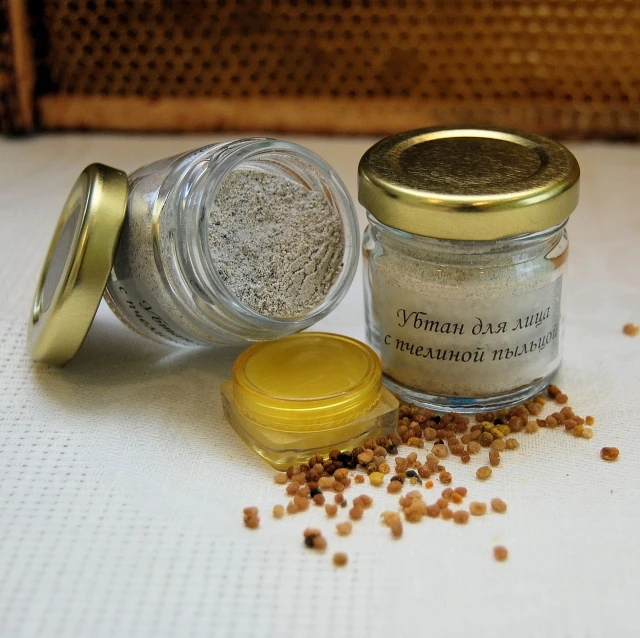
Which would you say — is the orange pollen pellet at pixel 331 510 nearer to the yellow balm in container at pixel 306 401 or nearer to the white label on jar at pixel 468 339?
the yellow balm in container at pixel 306 401

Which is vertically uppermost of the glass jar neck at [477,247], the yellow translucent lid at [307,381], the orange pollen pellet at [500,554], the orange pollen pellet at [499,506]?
the glass jar neck at [477,247]

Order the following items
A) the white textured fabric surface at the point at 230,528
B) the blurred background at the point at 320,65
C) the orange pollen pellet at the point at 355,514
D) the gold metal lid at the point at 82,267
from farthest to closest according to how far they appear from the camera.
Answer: the blurred background at the point at 320,65, the gold metal lid at the point at 82,267, the orange pollen pellet at the point at 355,514, the white textured fabric surface at the point at 230,528

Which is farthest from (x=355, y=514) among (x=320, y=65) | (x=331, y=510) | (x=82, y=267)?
(x=320, y=65)

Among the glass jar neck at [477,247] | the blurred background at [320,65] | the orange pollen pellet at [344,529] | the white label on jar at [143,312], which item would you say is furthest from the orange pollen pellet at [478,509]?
the blurred background at [320,65]

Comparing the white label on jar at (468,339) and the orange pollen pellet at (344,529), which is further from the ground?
the white label on jar at (468,339)

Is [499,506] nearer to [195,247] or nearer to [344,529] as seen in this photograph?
[344,529]

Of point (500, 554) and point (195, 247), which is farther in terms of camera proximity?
point (195, 247)

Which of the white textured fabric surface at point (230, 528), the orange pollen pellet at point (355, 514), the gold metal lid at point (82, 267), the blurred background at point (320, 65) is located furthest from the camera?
the blurred background at point (320, 65)

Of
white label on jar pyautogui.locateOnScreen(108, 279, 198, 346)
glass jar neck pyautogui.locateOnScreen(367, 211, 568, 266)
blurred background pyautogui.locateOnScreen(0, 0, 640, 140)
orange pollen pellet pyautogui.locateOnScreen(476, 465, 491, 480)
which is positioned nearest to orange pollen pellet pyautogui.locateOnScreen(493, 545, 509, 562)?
orange pollen pellet pyautogui.locateOnScreen(476, 465, 491, 480)
